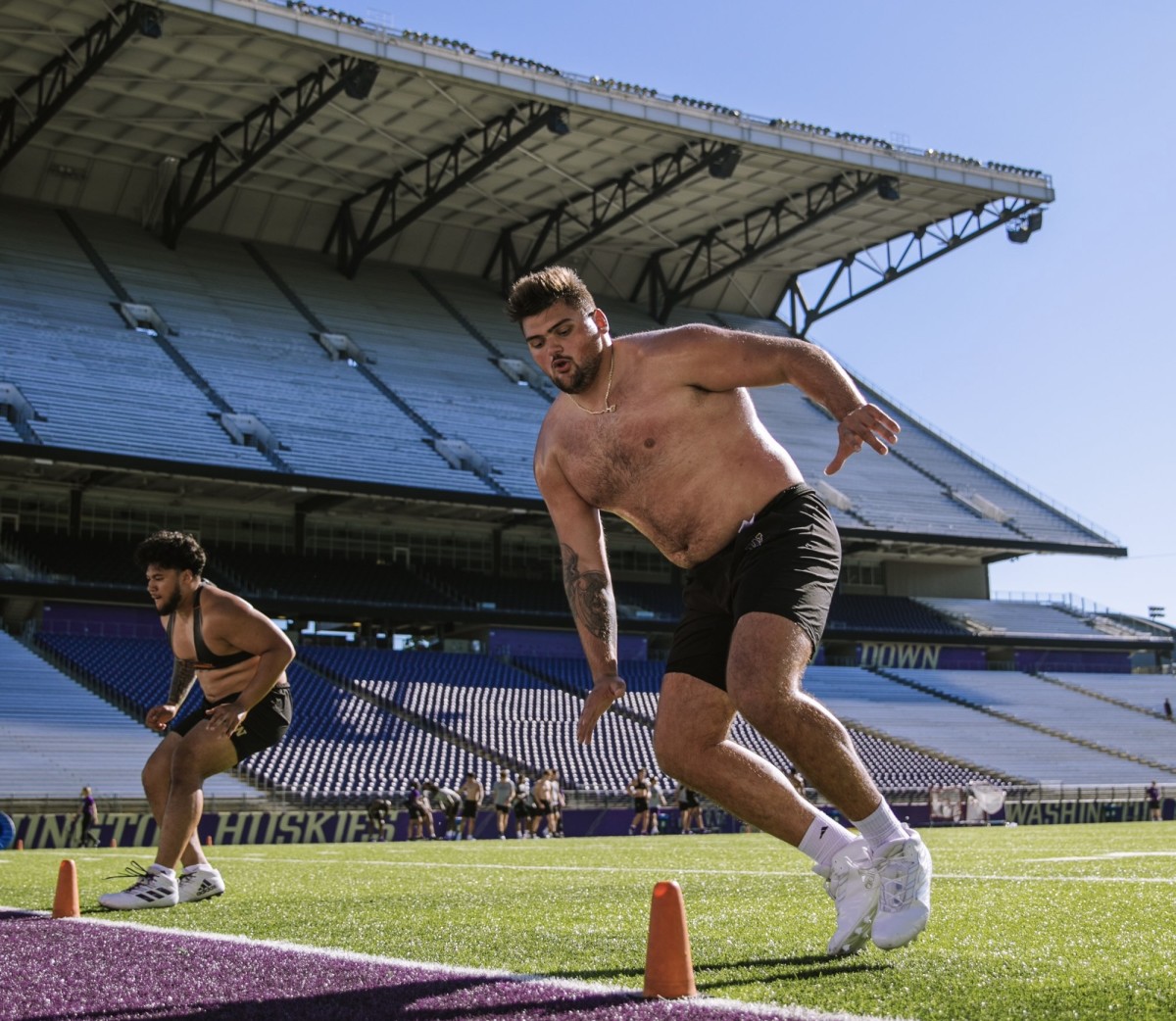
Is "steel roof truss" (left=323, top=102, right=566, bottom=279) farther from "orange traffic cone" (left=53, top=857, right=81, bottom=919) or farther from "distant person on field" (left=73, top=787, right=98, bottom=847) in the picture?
"orange traffic cone" (left=53, top=857, right=81, bottom=919)

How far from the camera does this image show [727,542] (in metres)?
4.58

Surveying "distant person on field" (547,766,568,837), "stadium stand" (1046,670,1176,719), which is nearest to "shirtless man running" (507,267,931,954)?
"distant person on field" (547,766,568,837)

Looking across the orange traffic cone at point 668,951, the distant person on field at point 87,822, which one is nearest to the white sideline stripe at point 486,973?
the orange traffic cone at point 668,951

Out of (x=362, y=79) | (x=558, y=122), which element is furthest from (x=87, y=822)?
(x=558, y=122)

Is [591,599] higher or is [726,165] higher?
[726,165]

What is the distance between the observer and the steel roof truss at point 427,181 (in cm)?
4119

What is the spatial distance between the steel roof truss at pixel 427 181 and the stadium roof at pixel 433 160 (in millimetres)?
96

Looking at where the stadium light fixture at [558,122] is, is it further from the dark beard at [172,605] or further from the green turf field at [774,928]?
the dark beard at [172,605]

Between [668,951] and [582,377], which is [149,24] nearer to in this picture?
[582,377]

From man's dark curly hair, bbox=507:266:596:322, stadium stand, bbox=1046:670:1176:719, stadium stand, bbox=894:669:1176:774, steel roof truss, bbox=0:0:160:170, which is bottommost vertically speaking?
stadium stand, bbox=894:669:1176:774

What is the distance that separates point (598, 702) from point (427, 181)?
41264 mm

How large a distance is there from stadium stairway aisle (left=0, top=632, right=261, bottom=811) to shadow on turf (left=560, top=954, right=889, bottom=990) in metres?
22.6

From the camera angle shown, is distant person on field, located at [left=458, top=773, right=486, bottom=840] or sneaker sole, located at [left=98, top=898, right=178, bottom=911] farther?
distant person on field, located at [left=458, top=773, right=486, bottom=840]

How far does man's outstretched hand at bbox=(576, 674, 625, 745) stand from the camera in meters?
4.59
